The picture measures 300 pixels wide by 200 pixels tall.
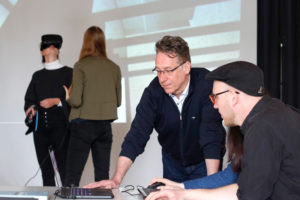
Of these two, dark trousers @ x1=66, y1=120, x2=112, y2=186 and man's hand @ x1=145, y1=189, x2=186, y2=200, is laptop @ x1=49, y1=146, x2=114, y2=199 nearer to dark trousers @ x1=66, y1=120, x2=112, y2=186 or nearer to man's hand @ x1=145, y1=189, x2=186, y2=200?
man's hand @ x1=145, y1=189, x2=186, y2=200

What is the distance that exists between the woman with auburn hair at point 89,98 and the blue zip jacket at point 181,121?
88 centimetres

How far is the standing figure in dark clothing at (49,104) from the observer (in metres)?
2.93

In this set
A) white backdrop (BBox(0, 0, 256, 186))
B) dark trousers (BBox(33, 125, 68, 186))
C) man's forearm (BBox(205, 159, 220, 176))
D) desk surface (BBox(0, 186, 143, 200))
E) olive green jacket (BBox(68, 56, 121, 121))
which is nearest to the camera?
desk surface (BBox(0, 186, 143, 200))

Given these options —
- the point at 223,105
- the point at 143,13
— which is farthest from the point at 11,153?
the point at 223,105

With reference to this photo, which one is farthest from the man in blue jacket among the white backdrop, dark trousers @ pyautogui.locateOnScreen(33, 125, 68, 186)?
the white backdrop

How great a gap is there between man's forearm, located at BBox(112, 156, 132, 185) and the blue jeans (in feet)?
1.06

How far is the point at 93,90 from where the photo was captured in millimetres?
2889

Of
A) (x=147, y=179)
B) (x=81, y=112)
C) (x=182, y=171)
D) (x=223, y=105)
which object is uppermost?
(x=223, y=105)

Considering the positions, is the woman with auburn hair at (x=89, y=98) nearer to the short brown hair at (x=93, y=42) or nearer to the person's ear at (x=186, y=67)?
the short brown hair at (x=93, y=42)

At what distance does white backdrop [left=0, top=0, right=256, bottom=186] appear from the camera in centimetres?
371

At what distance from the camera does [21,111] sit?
4277 millimetres

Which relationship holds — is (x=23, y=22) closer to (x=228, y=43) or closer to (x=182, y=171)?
(x=228, y=43)

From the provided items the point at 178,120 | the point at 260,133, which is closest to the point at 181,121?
the point at 178,120

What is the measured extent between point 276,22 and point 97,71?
5.17ft
